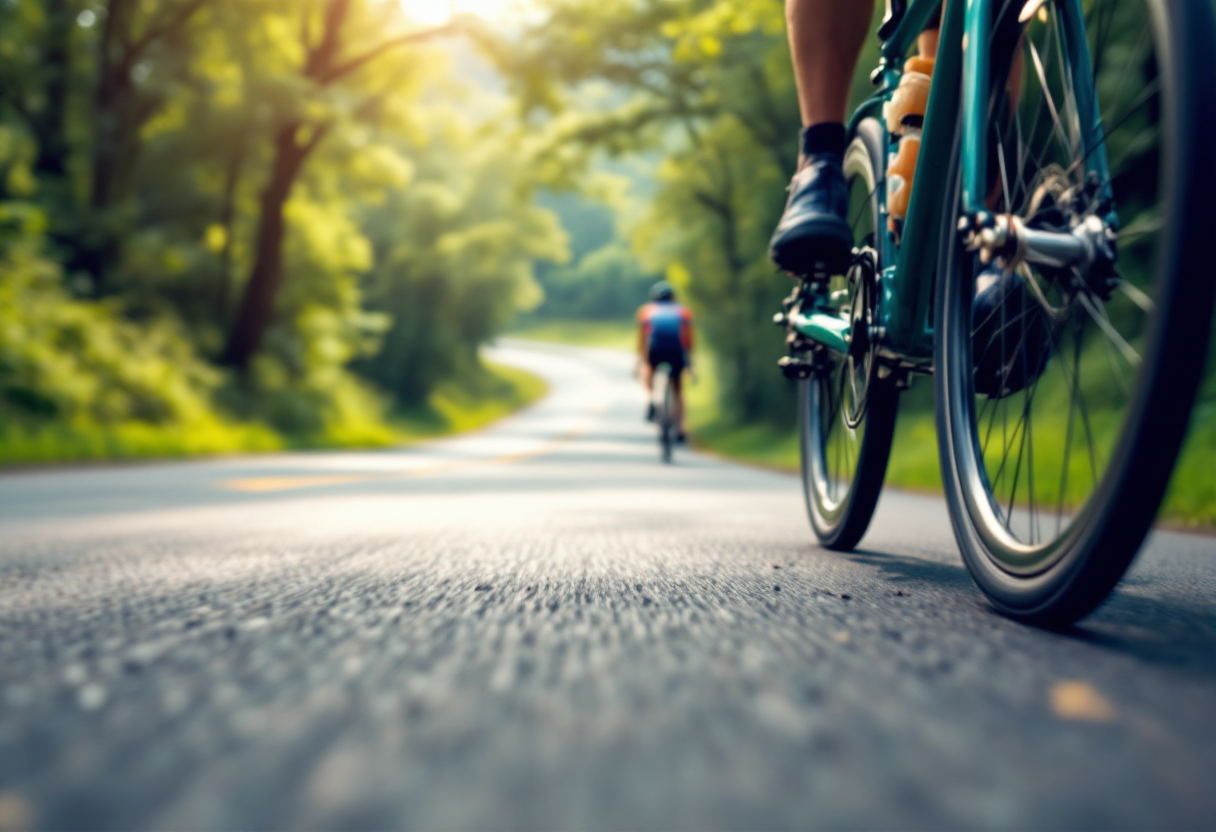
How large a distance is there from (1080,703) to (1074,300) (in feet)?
2.15

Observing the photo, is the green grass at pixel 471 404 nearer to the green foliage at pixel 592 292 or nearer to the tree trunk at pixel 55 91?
the tree trunk at pixel 55 91

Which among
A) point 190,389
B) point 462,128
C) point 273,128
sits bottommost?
point 190,389

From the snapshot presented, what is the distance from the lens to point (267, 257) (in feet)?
51.1

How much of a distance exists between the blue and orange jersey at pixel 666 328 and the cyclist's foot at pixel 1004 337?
374 inches

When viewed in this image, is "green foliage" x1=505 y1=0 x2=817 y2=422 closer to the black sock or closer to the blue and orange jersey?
the blue and orange jersey

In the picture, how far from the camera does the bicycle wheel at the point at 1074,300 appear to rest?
935 millimetres

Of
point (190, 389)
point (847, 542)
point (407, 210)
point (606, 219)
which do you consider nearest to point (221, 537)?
point (847, 542)

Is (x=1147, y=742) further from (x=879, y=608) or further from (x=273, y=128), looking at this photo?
(x=273, y=128)

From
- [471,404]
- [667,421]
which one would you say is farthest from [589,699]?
[471,404]

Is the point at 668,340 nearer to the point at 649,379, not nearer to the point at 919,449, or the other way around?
the point at 649,379

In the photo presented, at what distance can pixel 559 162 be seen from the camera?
1920cm

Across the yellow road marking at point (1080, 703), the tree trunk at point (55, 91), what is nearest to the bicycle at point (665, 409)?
the yellow road marking at point (1080, 703)

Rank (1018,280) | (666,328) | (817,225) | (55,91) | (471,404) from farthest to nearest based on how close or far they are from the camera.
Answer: (471,404), (55,91), (666,328), (817,225), (1018,280)

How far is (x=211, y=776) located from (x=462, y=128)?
2354cm
